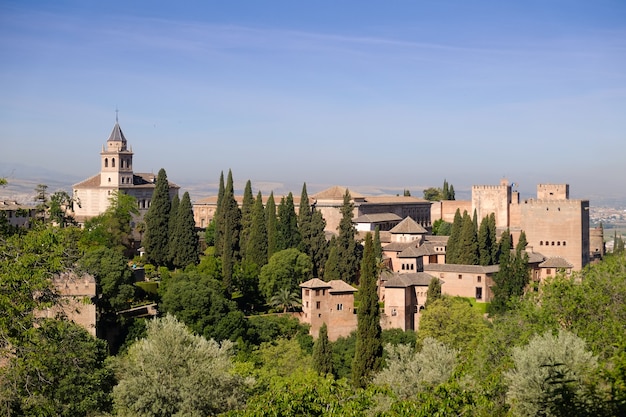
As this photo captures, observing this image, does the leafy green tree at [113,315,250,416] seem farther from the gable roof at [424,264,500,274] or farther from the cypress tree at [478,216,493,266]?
the cypress tree at [478,216,493,266]

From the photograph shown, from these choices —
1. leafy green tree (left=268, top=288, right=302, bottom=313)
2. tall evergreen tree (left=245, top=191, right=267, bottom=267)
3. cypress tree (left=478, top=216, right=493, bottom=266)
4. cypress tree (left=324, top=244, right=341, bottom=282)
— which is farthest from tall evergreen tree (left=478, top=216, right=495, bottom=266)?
leafy green tree (left=268, top=288, right=302, bottom=313)

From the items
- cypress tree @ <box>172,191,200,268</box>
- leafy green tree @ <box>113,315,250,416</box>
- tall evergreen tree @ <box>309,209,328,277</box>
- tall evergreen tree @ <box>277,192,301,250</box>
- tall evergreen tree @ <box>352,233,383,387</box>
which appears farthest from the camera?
tall evergreen tree @ <box>309,209,328,277</box>

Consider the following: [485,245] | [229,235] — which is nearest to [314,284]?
[229,235]

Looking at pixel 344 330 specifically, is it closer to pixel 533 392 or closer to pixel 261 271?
pixel 261 271

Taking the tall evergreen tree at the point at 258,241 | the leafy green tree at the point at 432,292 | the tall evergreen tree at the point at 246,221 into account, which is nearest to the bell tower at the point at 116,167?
the tall evergreen tree at the point at 246,221

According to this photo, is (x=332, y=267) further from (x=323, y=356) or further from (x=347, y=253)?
(x=323, y=356)

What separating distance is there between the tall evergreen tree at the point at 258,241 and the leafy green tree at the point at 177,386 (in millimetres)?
24577

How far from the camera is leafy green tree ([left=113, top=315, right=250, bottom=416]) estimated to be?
2195cm

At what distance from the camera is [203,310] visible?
37906mm

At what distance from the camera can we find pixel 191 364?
23.2m

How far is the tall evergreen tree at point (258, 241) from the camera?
49.0 meters

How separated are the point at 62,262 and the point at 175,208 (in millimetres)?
33212

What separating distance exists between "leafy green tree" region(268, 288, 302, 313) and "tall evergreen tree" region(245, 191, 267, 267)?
4134mm

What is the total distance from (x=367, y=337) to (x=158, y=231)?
18.5 metres
